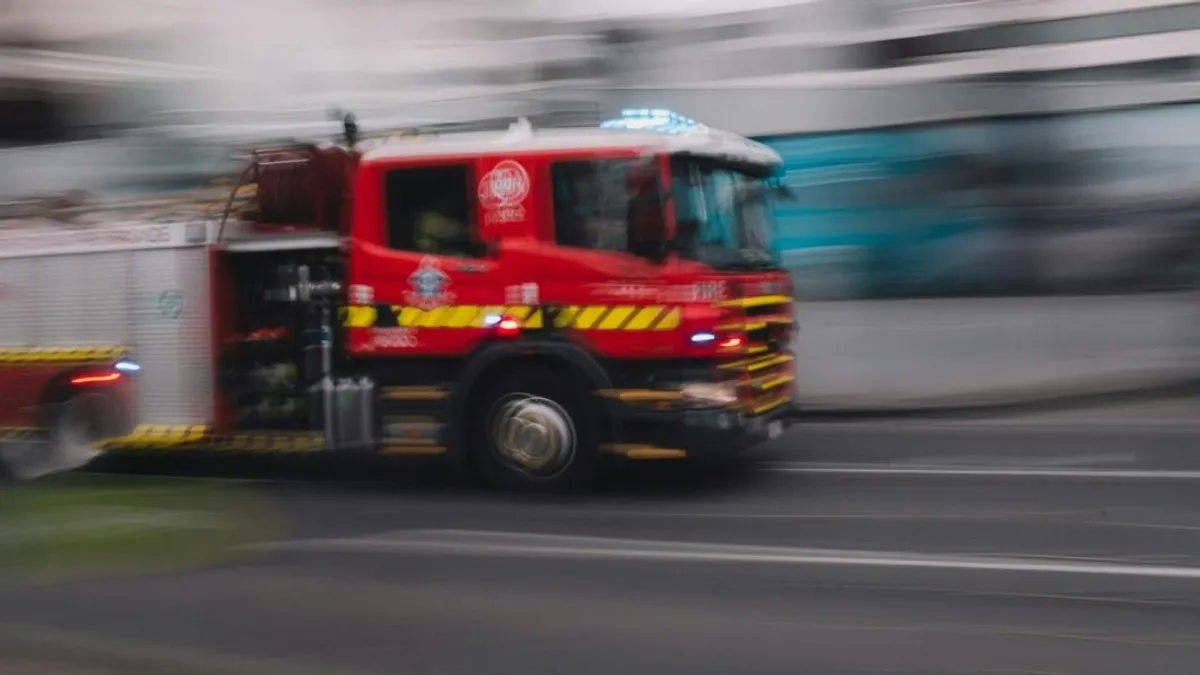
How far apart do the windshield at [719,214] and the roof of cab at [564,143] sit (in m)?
0.11

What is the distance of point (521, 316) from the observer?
9.14m

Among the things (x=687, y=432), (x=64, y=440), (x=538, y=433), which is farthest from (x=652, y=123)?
(x=64, y=440)

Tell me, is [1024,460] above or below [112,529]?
below

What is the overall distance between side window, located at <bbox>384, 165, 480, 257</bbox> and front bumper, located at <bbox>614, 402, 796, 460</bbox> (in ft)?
5.32

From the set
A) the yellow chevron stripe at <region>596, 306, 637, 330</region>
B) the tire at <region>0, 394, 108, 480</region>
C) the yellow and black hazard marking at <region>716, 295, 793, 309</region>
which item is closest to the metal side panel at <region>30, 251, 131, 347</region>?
the tire at <region>0, 394, 108, 480</region>

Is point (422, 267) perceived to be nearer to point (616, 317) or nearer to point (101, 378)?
point (616, 317)

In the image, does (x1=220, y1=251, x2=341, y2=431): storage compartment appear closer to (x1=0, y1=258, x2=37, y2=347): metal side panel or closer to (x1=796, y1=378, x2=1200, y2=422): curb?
(x1=0, y1=258, x2=37, y2=347): metal side panel

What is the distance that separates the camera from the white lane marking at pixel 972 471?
32.8 ft

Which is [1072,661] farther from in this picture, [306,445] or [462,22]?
[462,22]

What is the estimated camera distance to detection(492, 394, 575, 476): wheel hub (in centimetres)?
920

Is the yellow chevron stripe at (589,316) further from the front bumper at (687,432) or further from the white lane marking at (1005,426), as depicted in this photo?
the white lane marking at (1005,426)

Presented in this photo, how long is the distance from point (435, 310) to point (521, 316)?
64 centimetres

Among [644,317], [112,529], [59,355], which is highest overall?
[644,317]

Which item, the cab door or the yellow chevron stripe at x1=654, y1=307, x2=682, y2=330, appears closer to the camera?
the yellow chevron stripe at x1=654, y1=307, x2=682, y2=330
